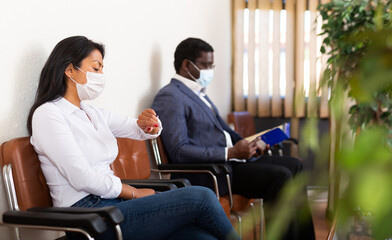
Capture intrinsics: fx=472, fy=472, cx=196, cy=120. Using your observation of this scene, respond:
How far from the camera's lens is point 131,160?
2.38 m

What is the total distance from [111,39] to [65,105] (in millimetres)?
754

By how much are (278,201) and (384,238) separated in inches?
2.2

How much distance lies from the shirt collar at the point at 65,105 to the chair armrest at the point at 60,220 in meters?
0.46

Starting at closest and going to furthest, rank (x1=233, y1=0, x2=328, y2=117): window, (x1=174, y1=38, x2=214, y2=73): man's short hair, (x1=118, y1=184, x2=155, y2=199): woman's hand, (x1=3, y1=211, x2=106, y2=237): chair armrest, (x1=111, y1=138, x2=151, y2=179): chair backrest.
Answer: (x1=3, y1=211, x2=106, y2=237): chair armrest < (x1=118, y1=184, x2=155, y2=199): woman's hand < (x1=111, y1=138, x2=151, y2=179): chair backrest < (x1=174, y1=38, x2=214, y2=73): man's short hair < (x1=233, y1=0, x2=328, y2=117): window

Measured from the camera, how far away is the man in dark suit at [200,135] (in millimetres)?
2654

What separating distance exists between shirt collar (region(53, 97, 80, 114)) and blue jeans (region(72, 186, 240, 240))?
1.11 feet

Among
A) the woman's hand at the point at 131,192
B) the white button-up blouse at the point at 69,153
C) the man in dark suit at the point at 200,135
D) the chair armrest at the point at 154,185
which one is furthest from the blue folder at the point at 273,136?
the white button-up blouse at the point at 69,153

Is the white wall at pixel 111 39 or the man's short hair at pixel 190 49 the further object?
the man's short hair at pixel 190 49

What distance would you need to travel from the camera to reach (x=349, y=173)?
18 cm

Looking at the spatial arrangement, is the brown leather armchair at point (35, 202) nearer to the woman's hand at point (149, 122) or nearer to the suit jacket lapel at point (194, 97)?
the woman's hand at point (149, 122)

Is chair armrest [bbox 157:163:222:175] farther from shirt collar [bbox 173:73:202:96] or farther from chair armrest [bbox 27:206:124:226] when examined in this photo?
chair armrest [bbox 27:206:124:226]

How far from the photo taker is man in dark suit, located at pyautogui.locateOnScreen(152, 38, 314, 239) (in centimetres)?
265

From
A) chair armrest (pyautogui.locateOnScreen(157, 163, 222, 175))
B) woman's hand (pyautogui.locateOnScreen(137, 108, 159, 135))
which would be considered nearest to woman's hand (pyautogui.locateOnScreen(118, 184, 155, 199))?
woman's hand (pyautogui.locateOnScreen(137, 108, 159, 135))

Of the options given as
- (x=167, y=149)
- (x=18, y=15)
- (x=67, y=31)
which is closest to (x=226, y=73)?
(x=167, y=149)
